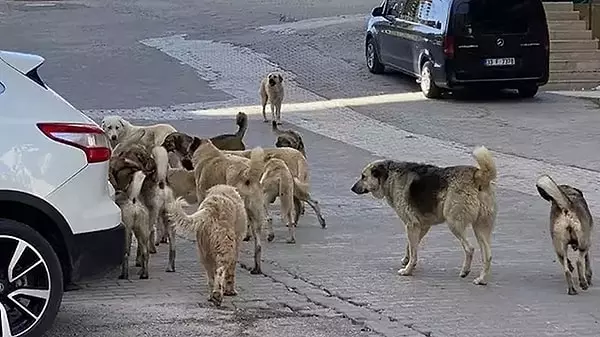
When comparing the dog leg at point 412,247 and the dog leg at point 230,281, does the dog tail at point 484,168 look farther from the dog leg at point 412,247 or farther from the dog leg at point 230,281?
the dog leg at point 230,281

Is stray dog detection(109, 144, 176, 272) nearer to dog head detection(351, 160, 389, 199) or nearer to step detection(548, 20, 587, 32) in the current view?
dog head detection(351, 160, 389, 199)

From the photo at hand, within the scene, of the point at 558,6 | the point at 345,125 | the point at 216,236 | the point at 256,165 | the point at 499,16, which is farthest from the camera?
the point at 558,6

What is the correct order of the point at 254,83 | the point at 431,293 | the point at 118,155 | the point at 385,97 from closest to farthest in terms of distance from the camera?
the point at 431,293, the point at 118,155, the point at 385,97, the point at 254,83

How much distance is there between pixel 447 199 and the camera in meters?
8.47

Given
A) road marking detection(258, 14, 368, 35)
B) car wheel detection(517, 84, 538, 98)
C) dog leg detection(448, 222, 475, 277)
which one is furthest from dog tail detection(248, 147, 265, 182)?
road marking detection(258, 14, 368, 35)

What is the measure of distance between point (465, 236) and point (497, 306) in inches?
36.4

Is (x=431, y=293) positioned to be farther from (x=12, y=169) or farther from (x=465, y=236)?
(x=12, y=169)

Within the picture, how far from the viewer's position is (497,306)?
25.4 ft

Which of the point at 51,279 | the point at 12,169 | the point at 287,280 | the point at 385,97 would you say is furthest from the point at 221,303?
the point at 385,97

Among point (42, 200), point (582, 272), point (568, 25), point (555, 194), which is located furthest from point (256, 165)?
point (568, 25)

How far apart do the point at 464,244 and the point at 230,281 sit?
2018 mm

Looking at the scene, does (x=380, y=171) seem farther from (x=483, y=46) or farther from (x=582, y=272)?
(x=483, y=46)

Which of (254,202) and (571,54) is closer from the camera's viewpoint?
(254,202)

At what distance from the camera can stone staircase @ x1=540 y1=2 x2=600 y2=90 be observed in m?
22.6
